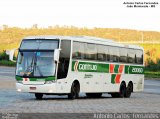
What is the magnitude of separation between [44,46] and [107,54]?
5.29m

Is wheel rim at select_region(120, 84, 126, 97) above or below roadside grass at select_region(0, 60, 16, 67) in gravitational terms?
above

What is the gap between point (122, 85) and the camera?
35000 millimetres

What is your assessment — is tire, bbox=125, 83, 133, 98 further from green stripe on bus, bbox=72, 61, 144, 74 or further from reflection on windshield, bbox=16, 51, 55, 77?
reflection on windshield, bbox=16, 51, 55, 77

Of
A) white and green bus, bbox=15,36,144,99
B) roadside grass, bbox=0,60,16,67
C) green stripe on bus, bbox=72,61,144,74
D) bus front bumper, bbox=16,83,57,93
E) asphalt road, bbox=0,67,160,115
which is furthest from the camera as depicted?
roadside grass, bbox=0,60,16,67

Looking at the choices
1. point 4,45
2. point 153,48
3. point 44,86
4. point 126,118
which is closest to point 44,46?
point 44,86

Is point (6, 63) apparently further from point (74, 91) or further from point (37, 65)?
point (37, 65)

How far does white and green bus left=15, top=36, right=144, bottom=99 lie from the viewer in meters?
28.0

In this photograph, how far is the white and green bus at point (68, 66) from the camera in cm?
2798

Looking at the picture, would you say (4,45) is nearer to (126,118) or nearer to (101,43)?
(101,43)

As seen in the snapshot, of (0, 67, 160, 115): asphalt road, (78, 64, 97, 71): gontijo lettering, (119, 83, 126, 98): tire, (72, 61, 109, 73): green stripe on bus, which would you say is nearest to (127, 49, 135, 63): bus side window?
(119, 83, 126, 98): tire

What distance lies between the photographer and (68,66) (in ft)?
94.1

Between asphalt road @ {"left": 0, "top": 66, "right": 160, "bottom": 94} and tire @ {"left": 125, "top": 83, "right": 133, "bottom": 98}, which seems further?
asphalt road @ {"left": 0, "top": 66, "right": 160, "bottom": 94}

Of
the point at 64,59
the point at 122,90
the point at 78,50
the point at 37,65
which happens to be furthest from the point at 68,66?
the point at 122,90

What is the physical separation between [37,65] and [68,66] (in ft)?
4.81
